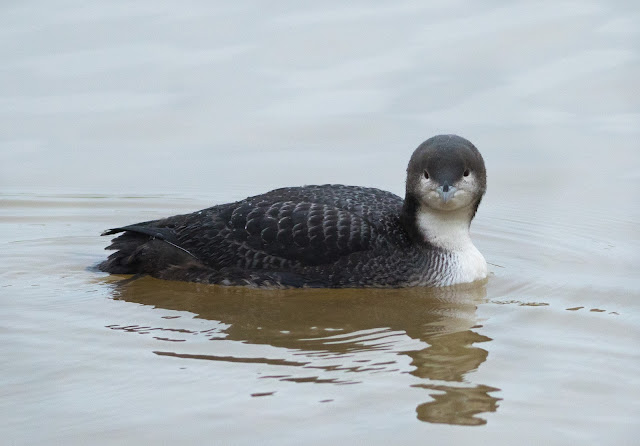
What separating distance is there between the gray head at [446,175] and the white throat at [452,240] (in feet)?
0.33

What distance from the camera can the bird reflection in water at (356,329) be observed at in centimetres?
599

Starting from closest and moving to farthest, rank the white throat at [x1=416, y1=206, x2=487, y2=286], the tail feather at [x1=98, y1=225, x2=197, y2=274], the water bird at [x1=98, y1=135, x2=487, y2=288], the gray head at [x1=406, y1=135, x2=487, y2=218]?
the gray head at [x1=406, y1=135, x2=487, y2=218] → the water bird at [x1=98, y1=135, x2=487, y2=288] → the white throat at [x1=416, y1=206, x2=487, y2=286] → the tail feather at [x1=98, y1=225, x2=197, y2=274]

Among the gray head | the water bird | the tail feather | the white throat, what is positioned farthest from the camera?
the tail feather

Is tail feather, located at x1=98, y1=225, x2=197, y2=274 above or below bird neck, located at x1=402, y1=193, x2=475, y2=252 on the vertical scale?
below

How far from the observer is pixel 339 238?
795 centimetres

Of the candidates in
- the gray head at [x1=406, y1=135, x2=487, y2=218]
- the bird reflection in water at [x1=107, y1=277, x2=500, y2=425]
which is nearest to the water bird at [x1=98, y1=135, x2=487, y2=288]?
the gray head at [x1=406, y1=135, x2=487, y2=218]

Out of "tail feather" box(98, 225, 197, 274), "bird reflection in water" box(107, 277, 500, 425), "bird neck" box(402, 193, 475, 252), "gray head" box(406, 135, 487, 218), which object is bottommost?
"bird reflection in water" box(107, 277, 500, 425)

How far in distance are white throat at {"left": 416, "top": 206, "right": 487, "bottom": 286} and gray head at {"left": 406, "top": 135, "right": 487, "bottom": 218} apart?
3.9 inches

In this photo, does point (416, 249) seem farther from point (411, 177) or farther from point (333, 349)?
point (333, 349)

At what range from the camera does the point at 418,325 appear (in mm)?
7156

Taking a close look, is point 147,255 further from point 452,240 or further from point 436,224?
point 452,240

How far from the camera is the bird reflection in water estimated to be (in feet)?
19.7

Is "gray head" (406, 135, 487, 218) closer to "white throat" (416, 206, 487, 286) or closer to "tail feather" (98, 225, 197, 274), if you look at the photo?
"white throat" (416, 206, 487, 286)

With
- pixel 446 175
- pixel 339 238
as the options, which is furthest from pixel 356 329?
pixel 446 175
